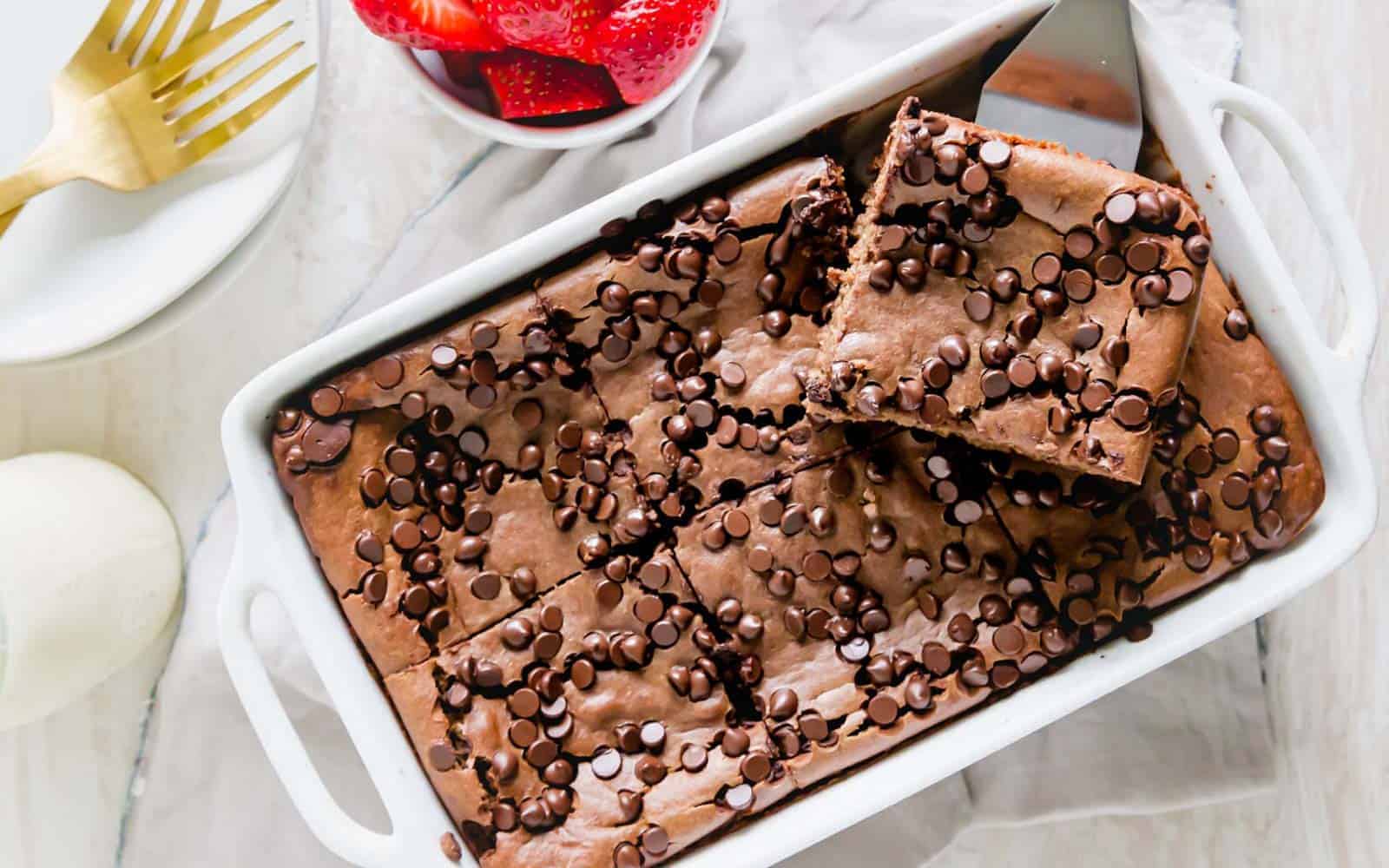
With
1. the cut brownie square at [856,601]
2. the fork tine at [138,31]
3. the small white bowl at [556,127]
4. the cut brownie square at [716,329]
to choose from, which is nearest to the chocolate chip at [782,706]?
the cut brownie square at [856,601]

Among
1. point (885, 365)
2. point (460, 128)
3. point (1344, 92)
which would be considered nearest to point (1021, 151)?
point (885, 365)

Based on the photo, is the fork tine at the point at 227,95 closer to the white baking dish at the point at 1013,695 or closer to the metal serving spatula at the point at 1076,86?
the white baking dish at the point at 1013,695

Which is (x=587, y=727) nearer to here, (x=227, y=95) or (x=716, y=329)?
(x=716, y=329)

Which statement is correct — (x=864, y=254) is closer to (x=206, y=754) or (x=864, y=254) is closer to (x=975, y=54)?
(x=975, y=54)

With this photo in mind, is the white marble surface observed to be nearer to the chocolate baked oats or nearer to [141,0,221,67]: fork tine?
[141,0,221,67]: fork tine

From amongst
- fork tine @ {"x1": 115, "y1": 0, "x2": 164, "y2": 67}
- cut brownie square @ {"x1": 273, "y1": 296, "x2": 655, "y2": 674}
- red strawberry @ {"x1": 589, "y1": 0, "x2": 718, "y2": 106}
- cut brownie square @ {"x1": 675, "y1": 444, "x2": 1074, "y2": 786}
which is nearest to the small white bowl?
red strawberry @ {"x1": 589, "y1": 0, "x2": 718, "y2": 106}

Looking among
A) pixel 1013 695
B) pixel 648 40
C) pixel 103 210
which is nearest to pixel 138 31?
pixel 103 210
